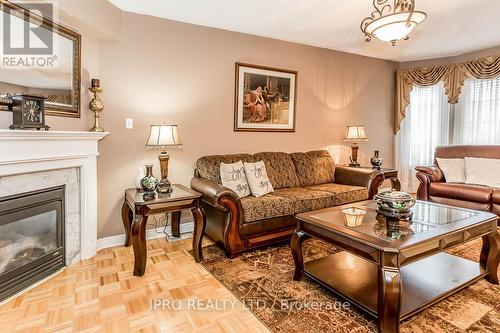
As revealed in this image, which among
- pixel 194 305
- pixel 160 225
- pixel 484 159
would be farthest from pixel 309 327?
pixel 484 159

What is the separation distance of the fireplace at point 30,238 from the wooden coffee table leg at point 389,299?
2.43 m

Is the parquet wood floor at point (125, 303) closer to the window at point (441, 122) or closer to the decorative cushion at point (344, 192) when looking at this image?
the decorative cushion at point (344, 192)

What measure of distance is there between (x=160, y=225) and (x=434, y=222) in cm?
267

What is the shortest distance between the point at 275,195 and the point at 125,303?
1.73m

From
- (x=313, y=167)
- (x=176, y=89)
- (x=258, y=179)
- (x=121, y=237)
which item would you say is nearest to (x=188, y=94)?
(x=176, y=89)

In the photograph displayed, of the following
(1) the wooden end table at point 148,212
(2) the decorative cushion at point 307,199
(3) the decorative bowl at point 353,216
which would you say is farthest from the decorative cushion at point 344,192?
(1) the wooden end table at point 148,212

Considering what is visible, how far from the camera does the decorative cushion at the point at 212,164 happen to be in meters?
3.24

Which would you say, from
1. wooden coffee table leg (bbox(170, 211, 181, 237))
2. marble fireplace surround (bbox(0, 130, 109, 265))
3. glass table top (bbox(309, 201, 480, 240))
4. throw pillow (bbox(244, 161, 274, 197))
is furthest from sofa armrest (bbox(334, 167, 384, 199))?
marble fireplace surround (bbox(0, 130, 109, 265))

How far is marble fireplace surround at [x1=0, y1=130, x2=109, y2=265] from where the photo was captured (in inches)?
80.1

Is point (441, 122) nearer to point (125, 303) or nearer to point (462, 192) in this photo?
point (462, 192)

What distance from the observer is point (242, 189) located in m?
3.15

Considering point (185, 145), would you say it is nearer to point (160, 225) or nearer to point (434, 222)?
point (160, 225)

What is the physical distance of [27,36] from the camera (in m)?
2.25

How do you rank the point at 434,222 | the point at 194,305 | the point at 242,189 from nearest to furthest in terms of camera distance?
the point at 194,305
the point at 434,222
the point at 242,189
